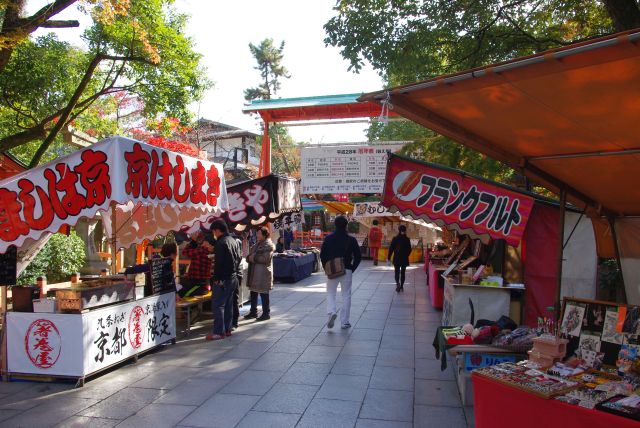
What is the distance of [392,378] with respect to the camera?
606 centimetres

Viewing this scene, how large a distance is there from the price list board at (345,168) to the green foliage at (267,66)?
3122 cm

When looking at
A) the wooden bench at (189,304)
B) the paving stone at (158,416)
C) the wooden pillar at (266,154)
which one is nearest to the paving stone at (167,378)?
the paving stone at (158,416)

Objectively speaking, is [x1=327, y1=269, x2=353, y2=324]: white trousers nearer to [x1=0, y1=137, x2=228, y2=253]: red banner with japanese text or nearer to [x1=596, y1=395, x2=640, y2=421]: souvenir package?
[x1=0, y1=137, x2=228, y2=253]: red banner with japanese text

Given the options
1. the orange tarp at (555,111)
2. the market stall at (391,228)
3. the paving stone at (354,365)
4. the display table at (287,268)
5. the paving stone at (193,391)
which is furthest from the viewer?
the market stall at (391,228)

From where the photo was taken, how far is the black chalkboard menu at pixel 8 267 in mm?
6121

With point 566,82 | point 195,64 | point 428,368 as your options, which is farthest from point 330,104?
point 566,82

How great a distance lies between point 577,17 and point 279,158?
30.2 m

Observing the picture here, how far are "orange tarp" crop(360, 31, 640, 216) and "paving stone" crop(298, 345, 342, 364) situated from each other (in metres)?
3.69

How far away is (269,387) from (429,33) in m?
7.37

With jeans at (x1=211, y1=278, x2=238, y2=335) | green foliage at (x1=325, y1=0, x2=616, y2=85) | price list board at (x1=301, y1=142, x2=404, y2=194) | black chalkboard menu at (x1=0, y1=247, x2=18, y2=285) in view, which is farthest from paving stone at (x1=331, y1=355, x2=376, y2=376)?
price list board at (x1=301, y1=142, x2=404, y2=194)

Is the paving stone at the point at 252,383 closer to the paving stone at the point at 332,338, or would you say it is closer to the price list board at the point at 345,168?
the paving stone at the point at 332,338

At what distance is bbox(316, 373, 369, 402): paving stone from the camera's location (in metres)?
5.41

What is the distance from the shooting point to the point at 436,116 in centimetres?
389

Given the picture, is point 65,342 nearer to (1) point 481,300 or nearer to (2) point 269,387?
(2) point 269,387
